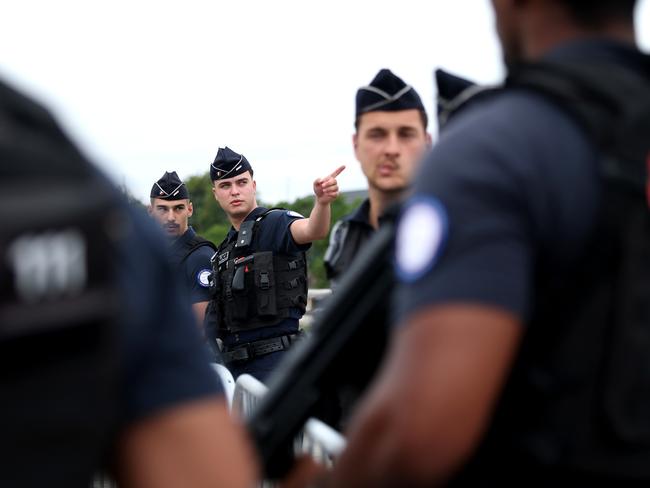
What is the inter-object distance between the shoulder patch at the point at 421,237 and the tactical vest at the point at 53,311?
1.94 ft

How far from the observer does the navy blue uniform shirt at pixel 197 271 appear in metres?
7.19

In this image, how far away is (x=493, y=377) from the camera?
1.41m

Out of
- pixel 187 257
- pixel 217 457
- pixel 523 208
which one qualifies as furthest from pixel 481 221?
pixel 187 257

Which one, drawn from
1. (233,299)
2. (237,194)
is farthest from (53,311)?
(237,194)

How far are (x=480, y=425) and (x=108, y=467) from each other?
58cm

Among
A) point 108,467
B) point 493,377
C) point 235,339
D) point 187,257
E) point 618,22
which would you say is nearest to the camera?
point 108,467

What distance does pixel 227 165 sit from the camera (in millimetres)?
7215

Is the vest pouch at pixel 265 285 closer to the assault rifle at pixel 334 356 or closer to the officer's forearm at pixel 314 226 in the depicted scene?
the officer's forearm at pixel 314 226

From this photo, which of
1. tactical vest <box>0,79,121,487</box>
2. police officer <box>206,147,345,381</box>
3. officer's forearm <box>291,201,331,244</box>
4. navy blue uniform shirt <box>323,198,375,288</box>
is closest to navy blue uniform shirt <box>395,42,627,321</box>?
tactical vest <box>0,79,121,487</box>

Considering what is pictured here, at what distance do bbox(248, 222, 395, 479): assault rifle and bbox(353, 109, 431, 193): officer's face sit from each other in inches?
76.8

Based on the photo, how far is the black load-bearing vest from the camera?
6.62 m

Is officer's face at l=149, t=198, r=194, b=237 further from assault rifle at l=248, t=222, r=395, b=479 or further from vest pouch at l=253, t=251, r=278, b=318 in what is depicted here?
assault rifle at l=248, t=222, r=395, b=479

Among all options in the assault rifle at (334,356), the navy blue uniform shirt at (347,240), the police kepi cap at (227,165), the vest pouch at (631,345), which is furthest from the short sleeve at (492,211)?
the police kepi cap at (227,165)

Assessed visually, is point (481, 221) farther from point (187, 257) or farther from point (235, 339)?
point (187, 257)
